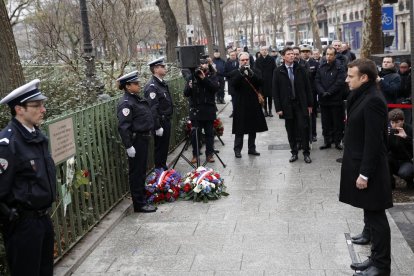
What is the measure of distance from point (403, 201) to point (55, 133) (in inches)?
183

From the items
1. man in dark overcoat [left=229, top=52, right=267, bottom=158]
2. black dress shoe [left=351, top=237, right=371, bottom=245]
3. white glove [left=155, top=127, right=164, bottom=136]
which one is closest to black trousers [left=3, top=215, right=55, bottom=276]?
black dress shoe [left=351, top=237, right=371, bottom=245]

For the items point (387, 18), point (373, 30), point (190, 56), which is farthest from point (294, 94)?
point (387, 18)

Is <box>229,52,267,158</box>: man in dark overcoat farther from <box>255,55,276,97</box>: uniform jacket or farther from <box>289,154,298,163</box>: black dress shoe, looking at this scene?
<box>255,55,276,97</box>: uniform jacket

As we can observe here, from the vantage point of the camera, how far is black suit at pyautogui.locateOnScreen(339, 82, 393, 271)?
5.20 metres

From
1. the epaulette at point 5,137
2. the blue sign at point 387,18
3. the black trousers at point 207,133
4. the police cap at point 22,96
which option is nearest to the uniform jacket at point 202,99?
the black trousers at point 207,133

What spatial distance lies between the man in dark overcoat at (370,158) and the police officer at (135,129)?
318 centimetres

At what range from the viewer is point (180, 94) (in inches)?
528

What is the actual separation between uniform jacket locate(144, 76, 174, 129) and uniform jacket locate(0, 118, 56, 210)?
4.78 m

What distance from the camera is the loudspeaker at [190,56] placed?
33.2 feet

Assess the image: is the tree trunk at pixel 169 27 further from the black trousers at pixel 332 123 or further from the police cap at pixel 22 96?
the police cap at pixel 22 96

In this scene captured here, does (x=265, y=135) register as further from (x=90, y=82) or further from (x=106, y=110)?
(x=106, y=110)

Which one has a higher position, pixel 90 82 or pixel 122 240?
pixel 90 82

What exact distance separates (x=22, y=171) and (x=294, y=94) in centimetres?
719

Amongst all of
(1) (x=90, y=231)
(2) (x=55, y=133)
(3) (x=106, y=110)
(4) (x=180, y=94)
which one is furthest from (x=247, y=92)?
(2) (x=55, y=133)
